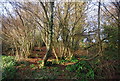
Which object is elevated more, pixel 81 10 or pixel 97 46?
pixel 81 10

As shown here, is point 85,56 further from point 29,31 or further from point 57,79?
point 29,31

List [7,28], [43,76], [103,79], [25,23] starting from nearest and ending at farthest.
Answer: [103,79], [43,76], [7,28], [25,23]

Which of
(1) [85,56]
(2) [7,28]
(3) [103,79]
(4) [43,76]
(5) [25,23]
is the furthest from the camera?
(5) [25,23]

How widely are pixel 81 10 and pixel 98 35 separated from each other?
2077 mm

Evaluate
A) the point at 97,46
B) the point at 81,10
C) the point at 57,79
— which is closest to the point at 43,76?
the point at 57,79

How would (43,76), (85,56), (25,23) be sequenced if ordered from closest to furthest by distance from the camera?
(43,76) < (85,56) < (25,23)

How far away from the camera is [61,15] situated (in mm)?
4781

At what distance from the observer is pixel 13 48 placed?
17.4 feet

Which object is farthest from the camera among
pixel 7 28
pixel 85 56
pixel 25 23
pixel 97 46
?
pixel 25 23

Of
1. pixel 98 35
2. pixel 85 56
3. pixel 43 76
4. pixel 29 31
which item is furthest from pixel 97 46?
pixel 29 31

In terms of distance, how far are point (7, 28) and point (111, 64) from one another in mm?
5018

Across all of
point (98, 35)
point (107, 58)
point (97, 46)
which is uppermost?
point (98, 35)

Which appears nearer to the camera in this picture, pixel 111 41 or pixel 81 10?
pixel 111 41

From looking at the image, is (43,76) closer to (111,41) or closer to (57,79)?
(57,79)
